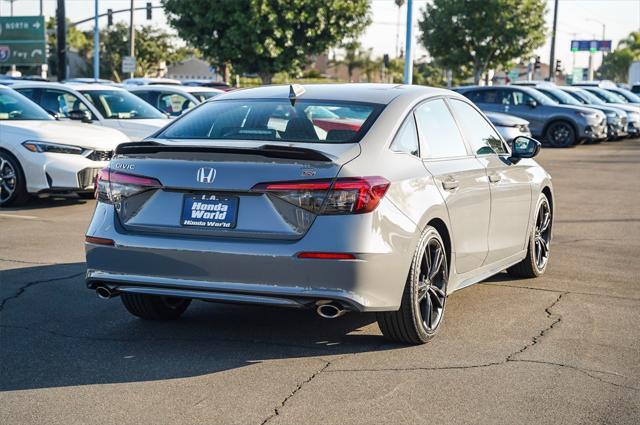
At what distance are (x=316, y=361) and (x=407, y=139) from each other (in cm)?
150

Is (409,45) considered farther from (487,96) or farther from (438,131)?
(438,131)

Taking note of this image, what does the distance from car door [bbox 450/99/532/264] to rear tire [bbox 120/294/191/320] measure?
2.19 metres

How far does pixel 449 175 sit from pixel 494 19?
53.7m

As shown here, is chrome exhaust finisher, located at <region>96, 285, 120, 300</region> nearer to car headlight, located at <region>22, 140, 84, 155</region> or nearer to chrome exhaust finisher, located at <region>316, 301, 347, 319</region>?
chrome exhaust finisher, located at <region>316, 301, 347, 319</region>

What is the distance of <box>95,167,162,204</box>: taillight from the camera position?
19.3 ft

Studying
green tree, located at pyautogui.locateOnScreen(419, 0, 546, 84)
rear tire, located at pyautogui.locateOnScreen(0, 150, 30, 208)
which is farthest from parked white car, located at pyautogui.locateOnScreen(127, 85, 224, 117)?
green tree, located at pyautogui.locateOnScreen(419, 0, 546, 84)

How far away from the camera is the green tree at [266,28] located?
46.3 meters

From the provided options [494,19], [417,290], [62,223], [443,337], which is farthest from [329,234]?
[494,19]

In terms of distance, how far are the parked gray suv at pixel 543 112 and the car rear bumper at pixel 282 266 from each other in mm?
24711

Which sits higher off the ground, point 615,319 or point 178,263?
point 178,263

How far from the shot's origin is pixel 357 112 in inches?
251

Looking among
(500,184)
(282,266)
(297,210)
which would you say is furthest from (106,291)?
(500,184)

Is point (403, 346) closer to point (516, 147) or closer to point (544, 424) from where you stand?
point (544, 424)

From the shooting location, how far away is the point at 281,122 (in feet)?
20.9
